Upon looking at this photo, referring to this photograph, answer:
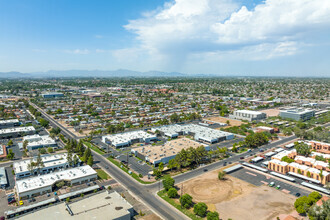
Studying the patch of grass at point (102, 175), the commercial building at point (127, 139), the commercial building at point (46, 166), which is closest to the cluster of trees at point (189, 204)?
the patch of grass at point (102, 175)

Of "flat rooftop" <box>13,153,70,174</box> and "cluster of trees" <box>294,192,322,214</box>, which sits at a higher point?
"cluster of trees" <box>294,192,322,214</box>

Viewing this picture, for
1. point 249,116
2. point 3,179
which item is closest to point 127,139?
point 3,179

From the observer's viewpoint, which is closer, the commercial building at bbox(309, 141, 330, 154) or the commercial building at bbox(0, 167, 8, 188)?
the commercial building at bbox(0, 167, 8, 188)

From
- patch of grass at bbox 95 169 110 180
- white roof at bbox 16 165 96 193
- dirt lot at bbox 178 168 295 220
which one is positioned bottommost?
patch of grass at bbox 95 169 110 180

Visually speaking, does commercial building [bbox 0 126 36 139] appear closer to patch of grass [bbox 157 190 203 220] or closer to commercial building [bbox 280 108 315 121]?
patch of grass [bbox 157 190 203 220]

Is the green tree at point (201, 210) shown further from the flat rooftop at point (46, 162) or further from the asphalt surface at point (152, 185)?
the flat rooftop at point (46, 162)

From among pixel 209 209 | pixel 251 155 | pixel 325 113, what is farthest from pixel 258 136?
pixel 325 113

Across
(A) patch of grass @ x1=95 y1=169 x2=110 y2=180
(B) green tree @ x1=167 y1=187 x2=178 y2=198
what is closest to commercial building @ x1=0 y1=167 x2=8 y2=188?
(A) patch of grass @ x1=95 y1=169 x2=110 y2=180

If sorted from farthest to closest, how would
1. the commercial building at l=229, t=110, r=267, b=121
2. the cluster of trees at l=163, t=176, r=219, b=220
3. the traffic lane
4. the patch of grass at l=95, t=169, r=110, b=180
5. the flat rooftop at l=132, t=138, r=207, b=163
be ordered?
the commercial building at l=229, t=110, r=267, b=121 < the flat rooftop at l=132, t=138, r=207, b=163 < the patch of grass at l=95, t=169, r=110, b=180 < the traffic lane < the cluster of trees at l=163, t=176, r=219, b=220
